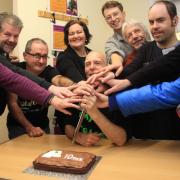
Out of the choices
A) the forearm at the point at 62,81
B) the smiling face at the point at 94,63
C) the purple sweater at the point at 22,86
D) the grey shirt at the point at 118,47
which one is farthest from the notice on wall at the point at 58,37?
the purple sweater at the point at 22,86

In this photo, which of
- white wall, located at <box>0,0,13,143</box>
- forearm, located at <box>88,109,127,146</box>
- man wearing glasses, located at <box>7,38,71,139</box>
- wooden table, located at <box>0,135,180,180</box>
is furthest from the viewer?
white wall, located at <box>0,0,13,143</box>

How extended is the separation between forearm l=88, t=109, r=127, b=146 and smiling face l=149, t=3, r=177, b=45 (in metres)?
0.68

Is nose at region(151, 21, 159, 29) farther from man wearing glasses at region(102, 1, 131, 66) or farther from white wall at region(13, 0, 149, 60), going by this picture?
white wall at region(13, 0, 149, 60)

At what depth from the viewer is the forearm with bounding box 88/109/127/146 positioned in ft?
5.13

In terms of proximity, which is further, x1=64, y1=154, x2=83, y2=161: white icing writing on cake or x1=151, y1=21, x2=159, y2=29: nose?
x1=151, y1=21, x2=159, y2=29: nose

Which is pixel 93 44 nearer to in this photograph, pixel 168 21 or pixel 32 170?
pixel 168 21

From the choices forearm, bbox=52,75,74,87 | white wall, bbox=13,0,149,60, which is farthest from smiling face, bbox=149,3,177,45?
white wall, bbox=13,0,149,60

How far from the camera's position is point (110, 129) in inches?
62.6

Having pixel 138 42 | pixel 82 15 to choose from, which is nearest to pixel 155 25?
pixel 138 42

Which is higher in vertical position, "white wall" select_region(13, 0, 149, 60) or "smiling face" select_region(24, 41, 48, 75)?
"white wall" select_region(13, 0, 149, 60)

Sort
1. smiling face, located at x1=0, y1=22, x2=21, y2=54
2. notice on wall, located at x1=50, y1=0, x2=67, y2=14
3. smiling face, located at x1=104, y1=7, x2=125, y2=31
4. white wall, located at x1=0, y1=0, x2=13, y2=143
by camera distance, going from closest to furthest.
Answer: smiling face, located at x1=0, y1=22, x2=21, y2=54, smiling face, located at x1=104, y1=7, x2=125, y2=31, notice on wall, located at x1=50, y1=0, x2=67, y2=14, white wall, located at x1=0, y1=0, x2=13, y2=143

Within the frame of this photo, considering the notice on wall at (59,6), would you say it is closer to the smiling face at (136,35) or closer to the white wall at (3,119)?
the white wall at (3,119)

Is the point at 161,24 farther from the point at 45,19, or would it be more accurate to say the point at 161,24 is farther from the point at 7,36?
the point at 45,19

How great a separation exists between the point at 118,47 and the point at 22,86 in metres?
1.20
